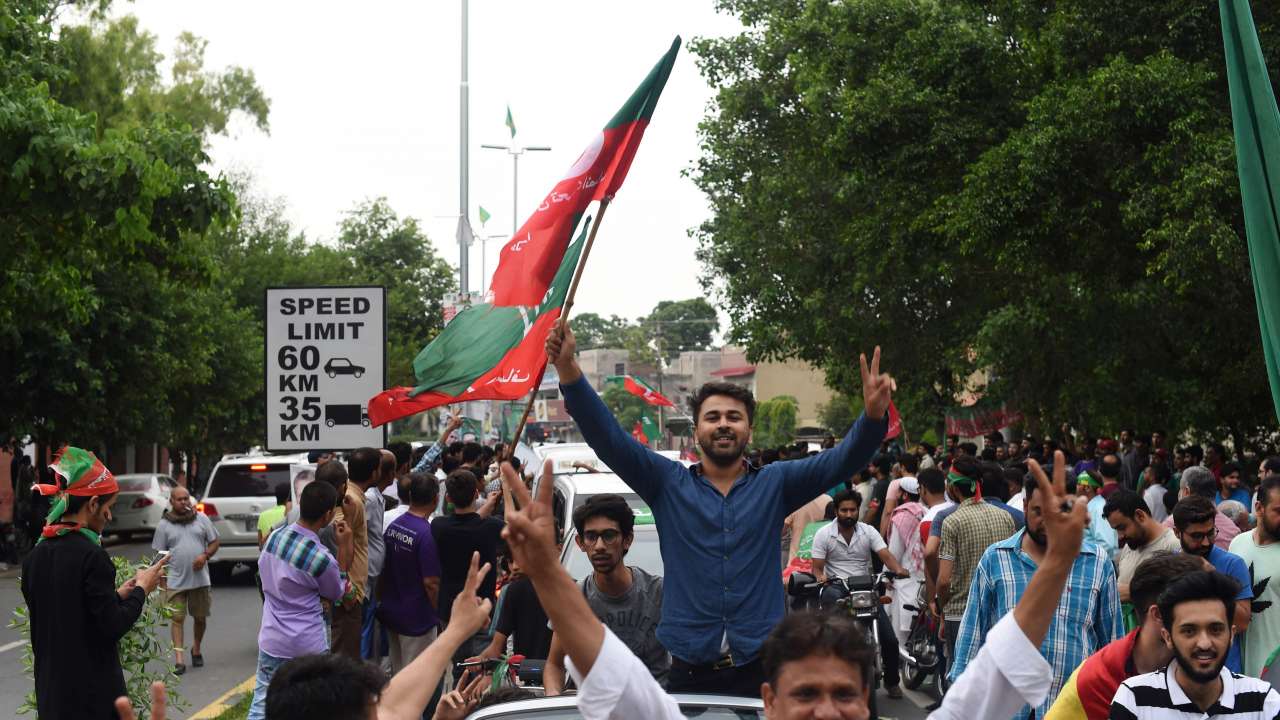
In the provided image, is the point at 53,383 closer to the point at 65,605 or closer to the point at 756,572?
the point at 65,605

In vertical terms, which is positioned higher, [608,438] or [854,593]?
[608,438]

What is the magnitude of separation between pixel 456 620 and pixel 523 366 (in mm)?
5041

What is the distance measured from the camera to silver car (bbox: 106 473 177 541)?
102 feet

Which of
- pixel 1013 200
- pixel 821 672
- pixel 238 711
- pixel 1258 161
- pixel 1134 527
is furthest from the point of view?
pixel 1013 200

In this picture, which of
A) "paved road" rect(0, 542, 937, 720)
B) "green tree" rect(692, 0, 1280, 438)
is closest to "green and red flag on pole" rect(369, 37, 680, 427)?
"paved road" rect(0, 542, 937, 720)

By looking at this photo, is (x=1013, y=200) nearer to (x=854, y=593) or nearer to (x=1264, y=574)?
(x=854, y=593)

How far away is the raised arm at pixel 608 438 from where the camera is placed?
5.21 m

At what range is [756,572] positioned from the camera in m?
5.21

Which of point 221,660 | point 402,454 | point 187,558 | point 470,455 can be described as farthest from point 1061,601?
point 221,660

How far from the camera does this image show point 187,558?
14.1 metres

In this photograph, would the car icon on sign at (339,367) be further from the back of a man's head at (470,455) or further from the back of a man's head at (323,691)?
the back of a man's head at (323,691)

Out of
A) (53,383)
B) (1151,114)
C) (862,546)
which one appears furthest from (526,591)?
(53,383)

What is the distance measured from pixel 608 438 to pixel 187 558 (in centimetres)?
973

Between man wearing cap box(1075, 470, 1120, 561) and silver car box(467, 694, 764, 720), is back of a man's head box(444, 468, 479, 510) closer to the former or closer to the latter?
man wearing cap box(1075, 470, 1120, 561)
